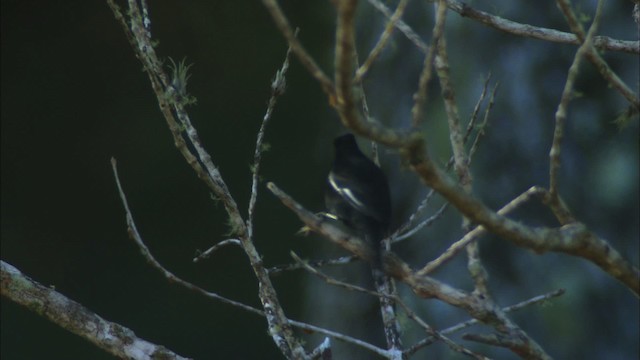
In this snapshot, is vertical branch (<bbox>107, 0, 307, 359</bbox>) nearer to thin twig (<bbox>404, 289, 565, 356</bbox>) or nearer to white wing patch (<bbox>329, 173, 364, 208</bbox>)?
thin twig (<bbox>404, 289, 565, 356</bbox>)

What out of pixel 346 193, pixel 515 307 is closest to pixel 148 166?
pixel 346 193

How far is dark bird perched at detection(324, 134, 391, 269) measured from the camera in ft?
A: 13.5

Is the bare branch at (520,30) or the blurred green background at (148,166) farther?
the blurred green background at (148,166)

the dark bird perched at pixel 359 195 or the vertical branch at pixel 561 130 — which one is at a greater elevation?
the dark bird perched at pixel 359 195

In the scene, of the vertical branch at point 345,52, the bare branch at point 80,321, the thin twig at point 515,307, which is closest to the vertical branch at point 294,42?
the vertical branch at point 345,52

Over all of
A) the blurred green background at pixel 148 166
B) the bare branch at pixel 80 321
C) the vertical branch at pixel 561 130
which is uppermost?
the blurred green background at pixel 148 166

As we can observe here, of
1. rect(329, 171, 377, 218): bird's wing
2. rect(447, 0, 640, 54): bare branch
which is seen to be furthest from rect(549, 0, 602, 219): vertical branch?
rect(329, 171, 377, 218): bird's wing

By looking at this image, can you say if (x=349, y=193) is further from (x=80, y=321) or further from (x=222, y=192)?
(x=80, y=321)

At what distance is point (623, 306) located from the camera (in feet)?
21.6

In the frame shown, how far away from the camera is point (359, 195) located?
4.27 m

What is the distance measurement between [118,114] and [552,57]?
284 centimetres

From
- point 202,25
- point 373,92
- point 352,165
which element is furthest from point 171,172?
point 352,165

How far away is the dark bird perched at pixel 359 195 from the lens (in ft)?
13.5

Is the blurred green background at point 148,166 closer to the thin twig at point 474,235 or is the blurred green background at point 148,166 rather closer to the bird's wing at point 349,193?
the bird's wing at point 349,193
